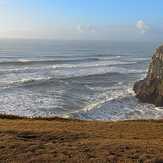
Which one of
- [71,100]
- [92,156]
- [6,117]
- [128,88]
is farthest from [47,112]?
[92,156]

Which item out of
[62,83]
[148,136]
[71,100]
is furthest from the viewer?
[62,83]

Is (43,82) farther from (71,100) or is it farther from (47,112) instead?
(47,112)

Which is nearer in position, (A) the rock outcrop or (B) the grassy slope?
(B) the grassy slope

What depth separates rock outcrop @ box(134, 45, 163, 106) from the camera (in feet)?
108

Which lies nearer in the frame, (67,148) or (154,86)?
(67,148)

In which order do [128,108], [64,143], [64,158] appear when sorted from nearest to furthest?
[64,158] < [64,143] < [128,108]

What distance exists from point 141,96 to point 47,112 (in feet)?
34.7

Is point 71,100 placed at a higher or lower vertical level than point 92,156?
lower

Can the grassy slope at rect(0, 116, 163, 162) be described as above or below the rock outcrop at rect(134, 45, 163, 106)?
above

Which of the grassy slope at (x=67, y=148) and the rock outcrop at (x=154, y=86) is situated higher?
the grassy slope at (x=67, y=148)

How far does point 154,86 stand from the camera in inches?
1374

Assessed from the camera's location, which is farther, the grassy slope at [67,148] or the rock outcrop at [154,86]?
the rock outcrop at [154,86]

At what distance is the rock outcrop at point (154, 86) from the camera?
3297 centimetres

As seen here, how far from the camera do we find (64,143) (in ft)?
33.1
